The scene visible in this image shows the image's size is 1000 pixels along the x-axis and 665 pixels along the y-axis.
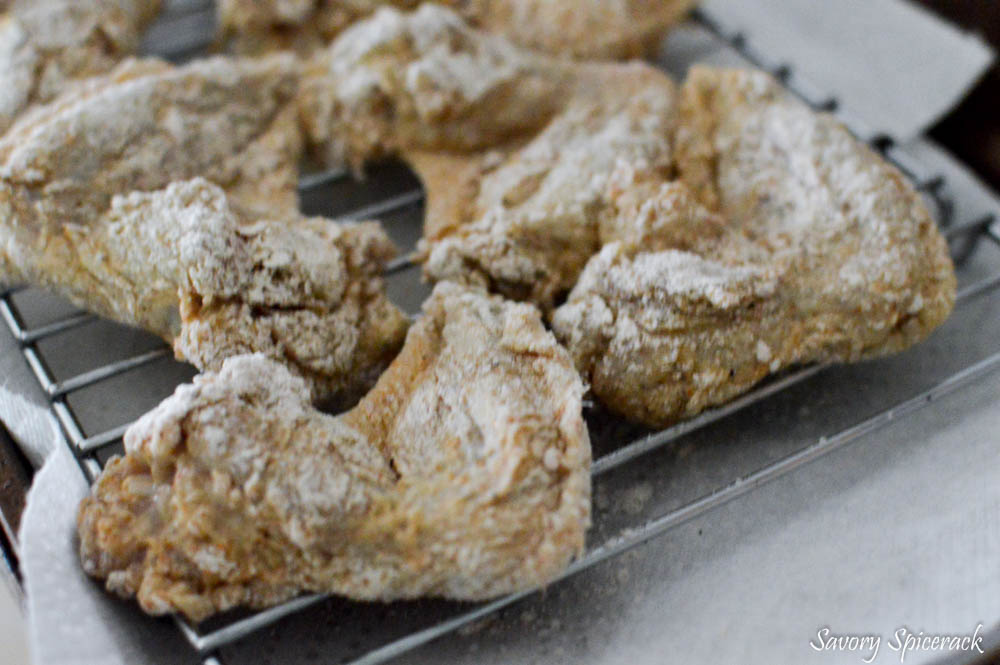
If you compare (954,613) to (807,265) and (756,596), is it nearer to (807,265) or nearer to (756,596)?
(756,596)

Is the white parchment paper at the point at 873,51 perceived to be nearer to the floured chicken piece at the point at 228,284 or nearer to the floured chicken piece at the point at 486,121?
the floured chicken piece at the point at 486,121

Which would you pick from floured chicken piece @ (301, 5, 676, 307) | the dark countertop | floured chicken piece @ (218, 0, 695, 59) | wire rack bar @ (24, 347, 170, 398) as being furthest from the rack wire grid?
the dark countertop

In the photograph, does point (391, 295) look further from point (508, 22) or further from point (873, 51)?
point (873, 51)

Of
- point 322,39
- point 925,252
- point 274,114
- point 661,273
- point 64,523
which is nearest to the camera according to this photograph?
point 64,523

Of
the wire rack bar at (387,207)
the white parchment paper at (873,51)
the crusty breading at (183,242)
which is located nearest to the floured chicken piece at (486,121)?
the wire rack bar at (387,207)

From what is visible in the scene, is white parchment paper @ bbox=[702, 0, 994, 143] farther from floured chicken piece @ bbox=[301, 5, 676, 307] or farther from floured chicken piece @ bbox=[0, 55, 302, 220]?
floured chicken piece @ bbox=[0, 55, 302, 220]

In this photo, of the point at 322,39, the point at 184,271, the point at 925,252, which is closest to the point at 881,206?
the point at 925,252

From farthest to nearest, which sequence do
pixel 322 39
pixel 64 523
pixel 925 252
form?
1. pixel 322 39
2. pixel 925 252
3. pixel 64 523
